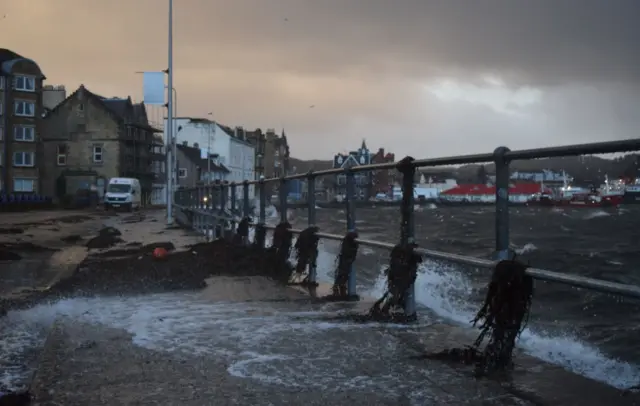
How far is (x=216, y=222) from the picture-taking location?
16109 millimetres

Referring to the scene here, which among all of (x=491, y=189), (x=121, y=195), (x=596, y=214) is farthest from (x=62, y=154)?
(x=491, y=189)

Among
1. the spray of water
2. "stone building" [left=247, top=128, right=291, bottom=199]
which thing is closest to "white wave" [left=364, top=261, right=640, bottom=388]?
the spray of water

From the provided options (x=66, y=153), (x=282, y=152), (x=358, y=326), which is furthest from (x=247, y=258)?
(x=282, y=152)

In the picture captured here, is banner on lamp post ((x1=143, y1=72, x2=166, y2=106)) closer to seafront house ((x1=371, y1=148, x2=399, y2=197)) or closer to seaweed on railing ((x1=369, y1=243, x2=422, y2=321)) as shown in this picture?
seafront house ((x1=371, y1=148, x2=399, y2=197))

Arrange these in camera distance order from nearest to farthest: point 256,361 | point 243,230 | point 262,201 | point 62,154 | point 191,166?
point 256,361, point 262,201, point 243,230, point 62,154, point 191,166

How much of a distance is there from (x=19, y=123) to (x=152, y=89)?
50.7 meters

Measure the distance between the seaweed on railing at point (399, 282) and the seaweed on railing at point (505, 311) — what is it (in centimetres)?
138

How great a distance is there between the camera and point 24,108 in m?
73.3

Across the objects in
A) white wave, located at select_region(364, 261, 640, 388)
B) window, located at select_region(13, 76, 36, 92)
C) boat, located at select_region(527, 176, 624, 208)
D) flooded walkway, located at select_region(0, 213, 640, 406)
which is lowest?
white wave, located at select_region(364, 261, 640, 388)

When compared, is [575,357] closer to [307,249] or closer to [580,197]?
[580,197]

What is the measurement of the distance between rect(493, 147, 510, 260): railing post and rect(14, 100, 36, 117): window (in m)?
76.7

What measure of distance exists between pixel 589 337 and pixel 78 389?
8931 millimetres

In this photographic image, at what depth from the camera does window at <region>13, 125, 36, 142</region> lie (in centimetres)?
7260

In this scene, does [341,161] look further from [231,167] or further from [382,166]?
[231,167]
